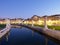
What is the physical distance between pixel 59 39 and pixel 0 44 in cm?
775

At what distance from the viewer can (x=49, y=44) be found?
71.1ft

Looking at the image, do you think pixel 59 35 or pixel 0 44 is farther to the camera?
pixel 59 35

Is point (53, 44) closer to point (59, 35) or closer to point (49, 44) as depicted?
point (49, 44)

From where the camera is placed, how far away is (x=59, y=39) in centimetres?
2286

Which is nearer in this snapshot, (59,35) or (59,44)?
(59,44)

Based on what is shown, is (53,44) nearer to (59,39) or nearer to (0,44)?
(59,39)

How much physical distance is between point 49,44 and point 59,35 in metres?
2.14

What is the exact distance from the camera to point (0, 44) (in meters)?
21.3

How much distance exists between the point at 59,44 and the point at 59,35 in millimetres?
2712

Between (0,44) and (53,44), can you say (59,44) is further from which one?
(0,44)

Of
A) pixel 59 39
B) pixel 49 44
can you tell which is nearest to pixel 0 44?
pixel 49 44

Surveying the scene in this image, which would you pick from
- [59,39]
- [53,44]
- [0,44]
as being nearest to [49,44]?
[53,44]

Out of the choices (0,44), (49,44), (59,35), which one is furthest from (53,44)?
(0,44)

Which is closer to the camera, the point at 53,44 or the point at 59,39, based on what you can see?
the point at 53,44
